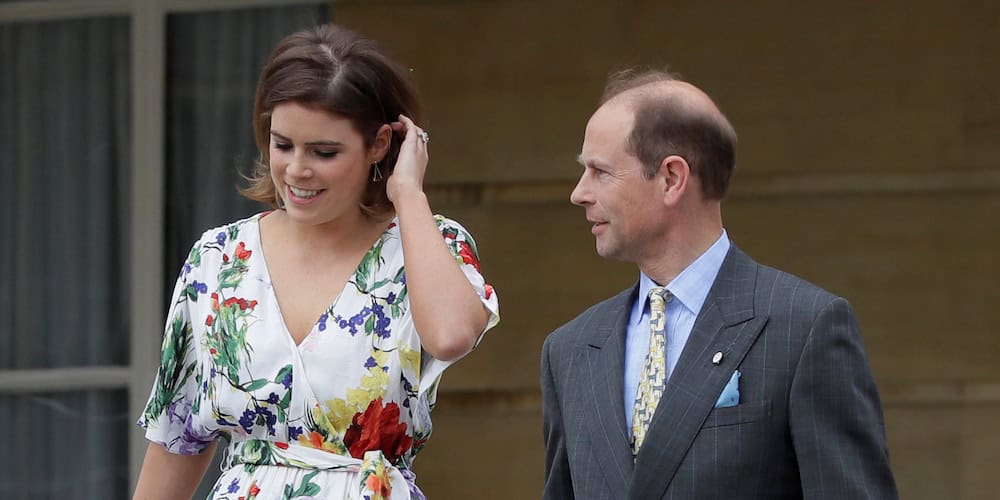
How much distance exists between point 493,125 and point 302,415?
2.35 metres

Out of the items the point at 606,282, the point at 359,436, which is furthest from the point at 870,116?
the point at 359,436

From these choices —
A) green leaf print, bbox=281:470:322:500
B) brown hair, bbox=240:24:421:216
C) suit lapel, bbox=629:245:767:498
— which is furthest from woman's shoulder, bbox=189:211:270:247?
suit lapel, bbox=629:245:767:498

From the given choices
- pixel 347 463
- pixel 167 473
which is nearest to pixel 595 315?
pixel 347 463

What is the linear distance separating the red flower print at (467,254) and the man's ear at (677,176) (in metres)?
0.42

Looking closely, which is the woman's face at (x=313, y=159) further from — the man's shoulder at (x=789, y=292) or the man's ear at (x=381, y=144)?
the man's shoulder at (x=789, y=292)

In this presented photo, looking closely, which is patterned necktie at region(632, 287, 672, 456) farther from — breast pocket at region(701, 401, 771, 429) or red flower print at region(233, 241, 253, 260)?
red flower print at region(233, 241, 253, 260)

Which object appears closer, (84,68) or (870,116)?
(870,116)

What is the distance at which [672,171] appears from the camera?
2869mm

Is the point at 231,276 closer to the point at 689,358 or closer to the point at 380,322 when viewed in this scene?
the point at 380,322

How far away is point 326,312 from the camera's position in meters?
3.03

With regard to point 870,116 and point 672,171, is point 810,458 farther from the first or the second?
point 870,116

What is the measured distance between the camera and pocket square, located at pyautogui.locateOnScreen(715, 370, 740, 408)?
269 cm

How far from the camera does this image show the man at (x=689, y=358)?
8.63 feet

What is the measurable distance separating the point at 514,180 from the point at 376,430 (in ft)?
7.49
